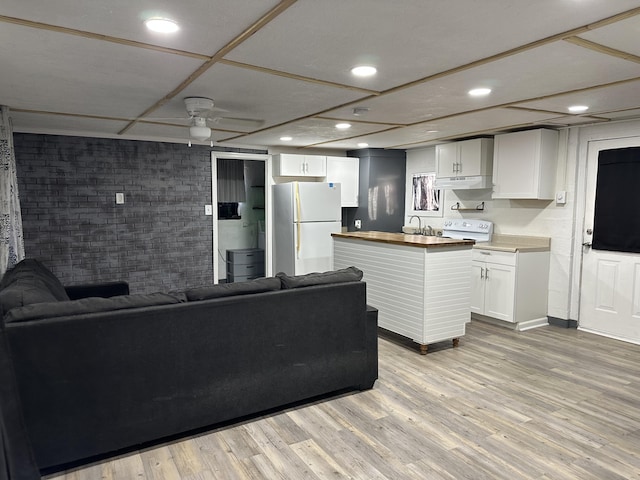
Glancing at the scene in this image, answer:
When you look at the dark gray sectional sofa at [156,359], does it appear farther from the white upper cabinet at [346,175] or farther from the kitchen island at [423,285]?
the white upper cabinet at [346,175]

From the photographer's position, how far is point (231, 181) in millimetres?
6852

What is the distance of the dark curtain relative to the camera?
4113 millimetres

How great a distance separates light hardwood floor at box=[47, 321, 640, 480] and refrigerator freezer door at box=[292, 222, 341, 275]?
92.1 inches

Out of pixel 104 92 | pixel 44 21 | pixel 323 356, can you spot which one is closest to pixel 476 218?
pixel 323 356

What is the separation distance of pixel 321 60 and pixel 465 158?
3521mm

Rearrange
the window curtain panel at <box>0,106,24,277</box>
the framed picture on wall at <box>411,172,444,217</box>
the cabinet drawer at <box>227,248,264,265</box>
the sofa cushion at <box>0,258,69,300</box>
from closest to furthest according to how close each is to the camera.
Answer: the sofa cushion at <box>0,258,69,300</box>
the window curtain panel at <box>0,106,24,277</box>
the framed picture on wall at <box>411,172,444,217</box>
the cabinet drawer at <box>227,248,264,265</box>

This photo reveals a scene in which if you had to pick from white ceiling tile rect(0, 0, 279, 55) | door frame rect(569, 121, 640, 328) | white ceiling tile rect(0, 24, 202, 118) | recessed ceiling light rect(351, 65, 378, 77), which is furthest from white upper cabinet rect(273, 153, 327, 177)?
white ceiling tile rect(0, 0, 279, 55)

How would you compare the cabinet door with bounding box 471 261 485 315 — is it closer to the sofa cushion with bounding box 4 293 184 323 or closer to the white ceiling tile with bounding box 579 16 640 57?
the white ceiling tile with bounding box 579 16 640 57

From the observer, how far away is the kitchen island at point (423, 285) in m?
3.70

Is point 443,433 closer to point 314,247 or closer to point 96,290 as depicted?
point 96,290

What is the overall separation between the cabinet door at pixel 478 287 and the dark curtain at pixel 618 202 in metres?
1.16

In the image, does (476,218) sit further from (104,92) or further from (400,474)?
(104,92)

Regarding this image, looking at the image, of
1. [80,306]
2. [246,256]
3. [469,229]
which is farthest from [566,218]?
[80,306]

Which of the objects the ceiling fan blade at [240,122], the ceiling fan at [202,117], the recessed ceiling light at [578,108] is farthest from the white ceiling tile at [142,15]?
the recessed ceiling light at [578,108]
